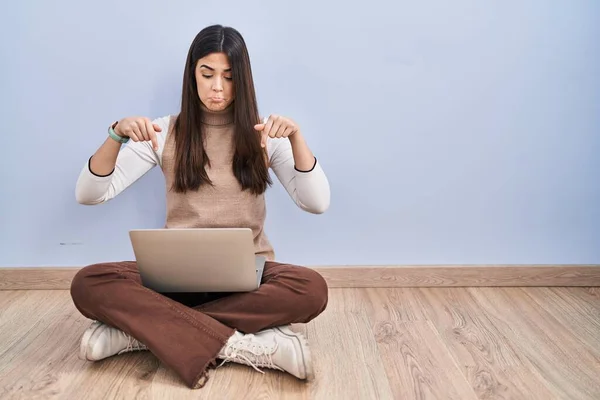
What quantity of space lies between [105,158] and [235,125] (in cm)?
34

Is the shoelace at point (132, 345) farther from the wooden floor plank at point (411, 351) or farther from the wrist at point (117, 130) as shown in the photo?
the wooden floor plank at point (411, 351)

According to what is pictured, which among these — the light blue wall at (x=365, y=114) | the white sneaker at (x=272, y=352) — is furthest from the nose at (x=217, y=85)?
the white sneaker at (x=272, y=352)

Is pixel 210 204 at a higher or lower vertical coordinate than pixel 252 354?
higher

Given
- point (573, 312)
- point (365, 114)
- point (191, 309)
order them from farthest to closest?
1. point (365, 114)
2. point (573, 312)
3. point (191, 309)

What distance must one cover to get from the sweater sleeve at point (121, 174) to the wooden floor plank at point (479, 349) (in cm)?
90

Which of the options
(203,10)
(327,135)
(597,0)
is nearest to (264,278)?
(327,135)

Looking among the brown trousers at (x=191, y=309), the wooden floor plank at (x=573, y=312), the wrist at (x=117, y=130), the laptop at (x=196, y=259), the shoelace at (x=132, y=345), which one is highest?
the wrist at (x=117, y=130)

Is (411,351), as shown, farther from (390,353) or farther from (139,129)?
(139,129)

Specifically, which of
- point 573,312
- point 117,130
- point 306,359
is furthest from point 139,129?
point 573,312

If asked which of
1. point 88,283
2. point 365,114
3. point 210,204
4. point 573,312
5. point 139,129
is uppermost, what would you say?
point 139,129

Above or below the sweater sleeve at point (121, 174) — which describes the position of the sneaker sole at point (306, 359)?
below

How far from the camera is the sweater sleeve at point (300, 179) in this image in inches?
73.6

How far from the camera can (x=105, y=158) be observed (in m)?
1.77

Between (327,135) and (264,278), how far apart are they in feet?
1.81
